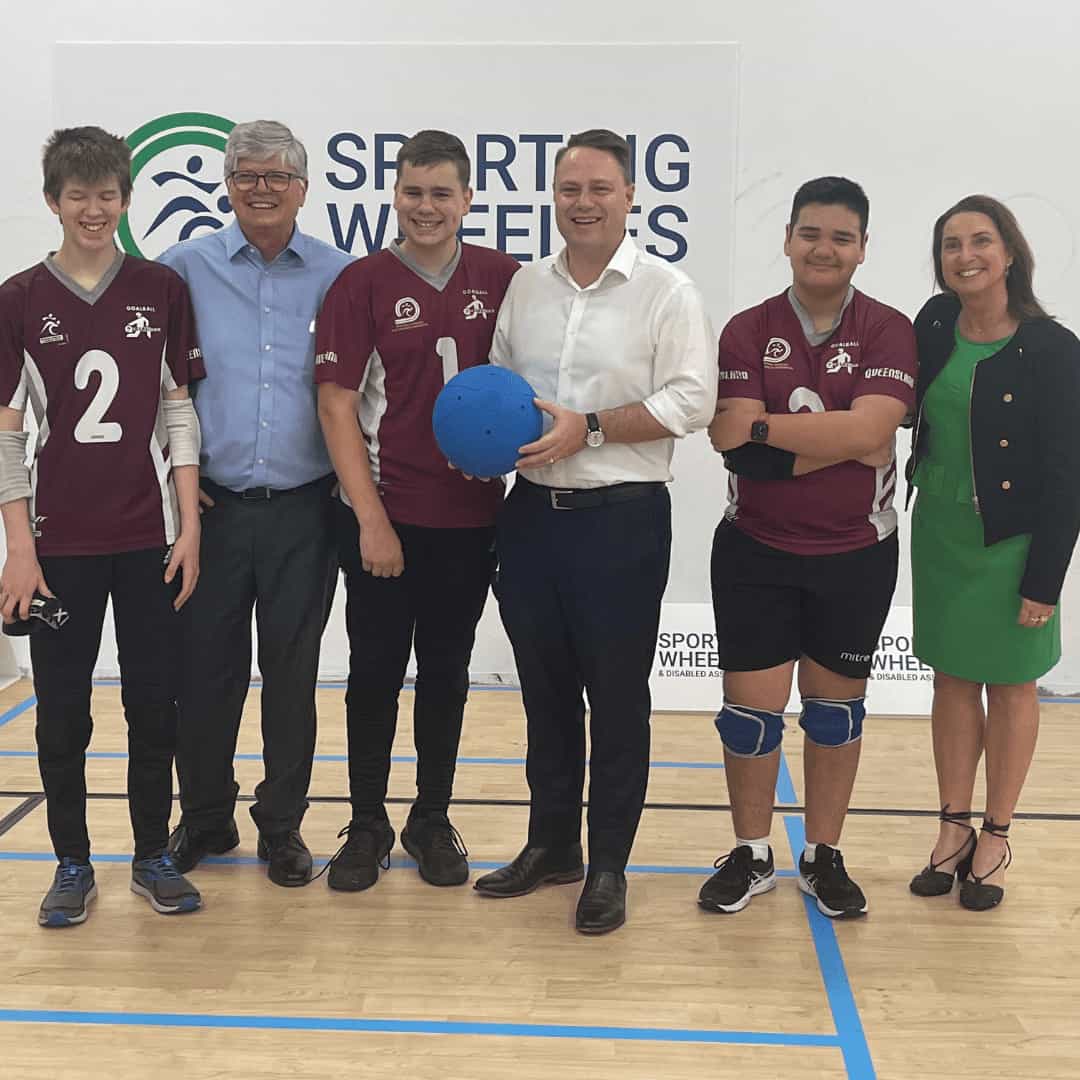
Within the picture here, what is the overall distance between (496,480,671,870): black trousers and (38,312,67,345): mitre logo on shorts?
1024 millimetres

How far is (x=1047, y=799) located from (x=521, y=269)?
230cm

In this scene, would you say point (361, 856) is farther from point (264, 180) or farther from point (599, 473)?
point (264, 180)

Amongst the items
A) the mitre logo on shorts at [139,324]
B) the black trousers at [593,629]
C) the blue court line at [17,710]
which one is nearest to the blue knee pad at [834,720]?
the black trousers at [593,629]

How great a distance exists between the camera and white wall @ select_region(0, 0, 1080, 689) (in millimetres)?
4719

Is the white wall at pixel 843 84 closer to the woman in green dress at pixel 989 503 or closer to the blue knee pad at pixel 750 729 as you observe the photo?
the woman in green dress at pixel 989 503

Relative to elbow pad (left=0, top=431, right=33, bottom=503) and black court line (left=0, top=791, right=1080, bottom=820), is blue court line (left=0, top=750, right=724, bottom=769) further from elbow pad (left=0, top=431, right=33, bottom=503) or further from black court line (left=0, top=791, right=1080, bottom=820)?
elbow pad (left=0, top=431, right=33, bottom=503)

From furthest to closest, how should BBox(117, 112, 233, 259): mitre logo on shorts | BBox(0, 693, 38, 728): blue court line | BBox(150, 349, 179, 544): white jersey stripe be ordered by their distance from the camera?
BBox(117, 112, 233, 259): mitre logo on shorts
BBox(0, 693, 38, 728): blue court line
BBox(150, 349, 179, 544): white jersey stripe

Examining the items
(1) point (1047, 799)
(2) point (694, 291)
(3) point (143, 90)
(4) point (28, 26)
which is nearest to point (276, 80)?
(3) point (143, 90)

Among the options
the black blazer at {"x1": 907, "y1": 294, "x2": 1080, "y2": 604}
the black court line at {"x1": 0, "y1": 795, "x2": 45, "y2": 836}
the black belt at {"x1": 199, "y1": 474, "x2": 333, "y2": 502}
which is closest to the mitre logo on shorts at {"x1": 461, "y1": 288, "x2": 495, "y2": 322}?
the black belt at {"x1": 199, "y1": 474, "x2": 333, "y2": 502}

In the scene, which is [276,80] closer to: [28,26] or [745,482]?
[28,26]

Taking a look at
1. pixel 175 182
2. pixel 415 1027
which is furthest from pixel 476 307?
pixel 175 182

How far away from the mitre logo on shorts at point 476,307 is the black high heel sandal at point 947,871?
1.63m

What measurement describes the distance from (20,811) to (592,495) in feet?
6.60

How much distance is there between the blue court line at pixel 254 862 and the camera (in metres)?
3.26
